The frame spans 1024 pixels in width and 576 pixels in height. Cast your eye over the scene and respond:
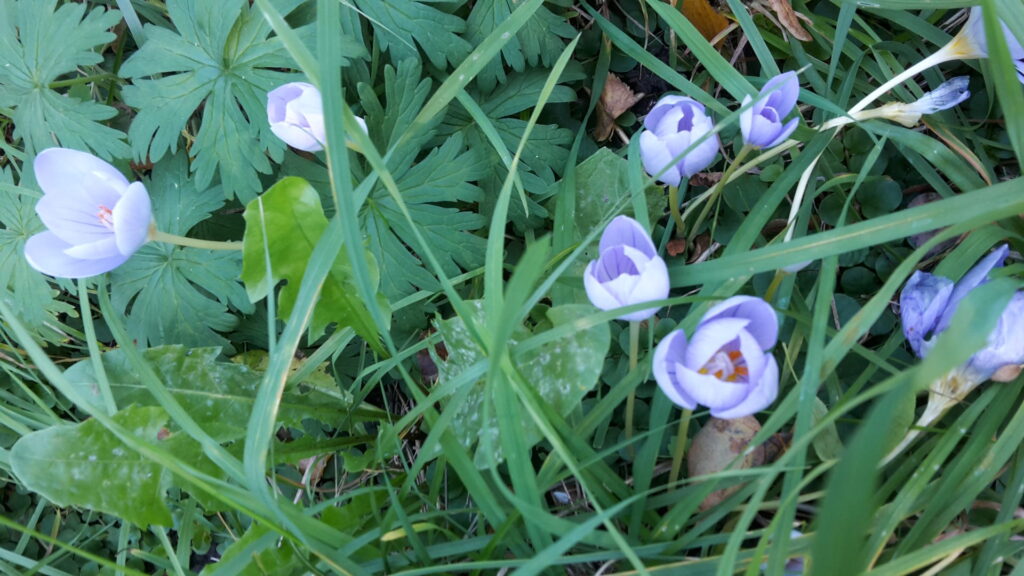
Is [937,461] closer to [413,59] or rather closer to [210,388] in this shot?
[413,59]

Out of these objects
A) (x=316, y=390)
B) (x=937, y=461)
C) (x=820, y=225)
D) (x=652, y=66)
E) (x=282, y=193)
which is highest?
(x=652, y=66)

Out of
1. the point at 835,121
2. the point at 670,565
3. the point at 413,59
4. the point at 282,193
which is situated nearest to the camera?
the point at 670,565

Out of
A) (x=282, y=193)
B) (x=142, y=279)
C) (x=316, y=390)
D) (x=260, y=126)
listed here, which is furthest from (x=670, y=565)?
(x=142, y=279)

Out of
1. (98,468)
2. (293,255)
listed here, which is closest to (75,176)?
(293,255)

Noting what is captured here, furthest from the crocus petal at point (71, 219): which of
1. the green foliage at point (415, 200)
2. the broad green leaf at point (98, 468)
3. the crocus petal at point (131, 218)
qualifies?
the green foliage at point (415, 200)

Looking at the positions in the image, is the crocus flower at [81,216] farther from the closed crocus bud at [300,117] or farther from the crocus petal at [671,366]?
the crocus petal at [671,366]

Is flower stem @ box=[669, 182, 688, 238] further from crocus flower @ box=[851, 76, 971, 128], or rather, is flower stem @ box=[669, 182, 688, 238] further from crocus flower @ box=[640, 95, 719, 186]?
crocus flower @ box=[851, 76, 971, 128]

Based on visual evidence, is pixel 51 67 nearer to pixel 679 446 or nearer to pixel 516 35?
pixel 516 35
